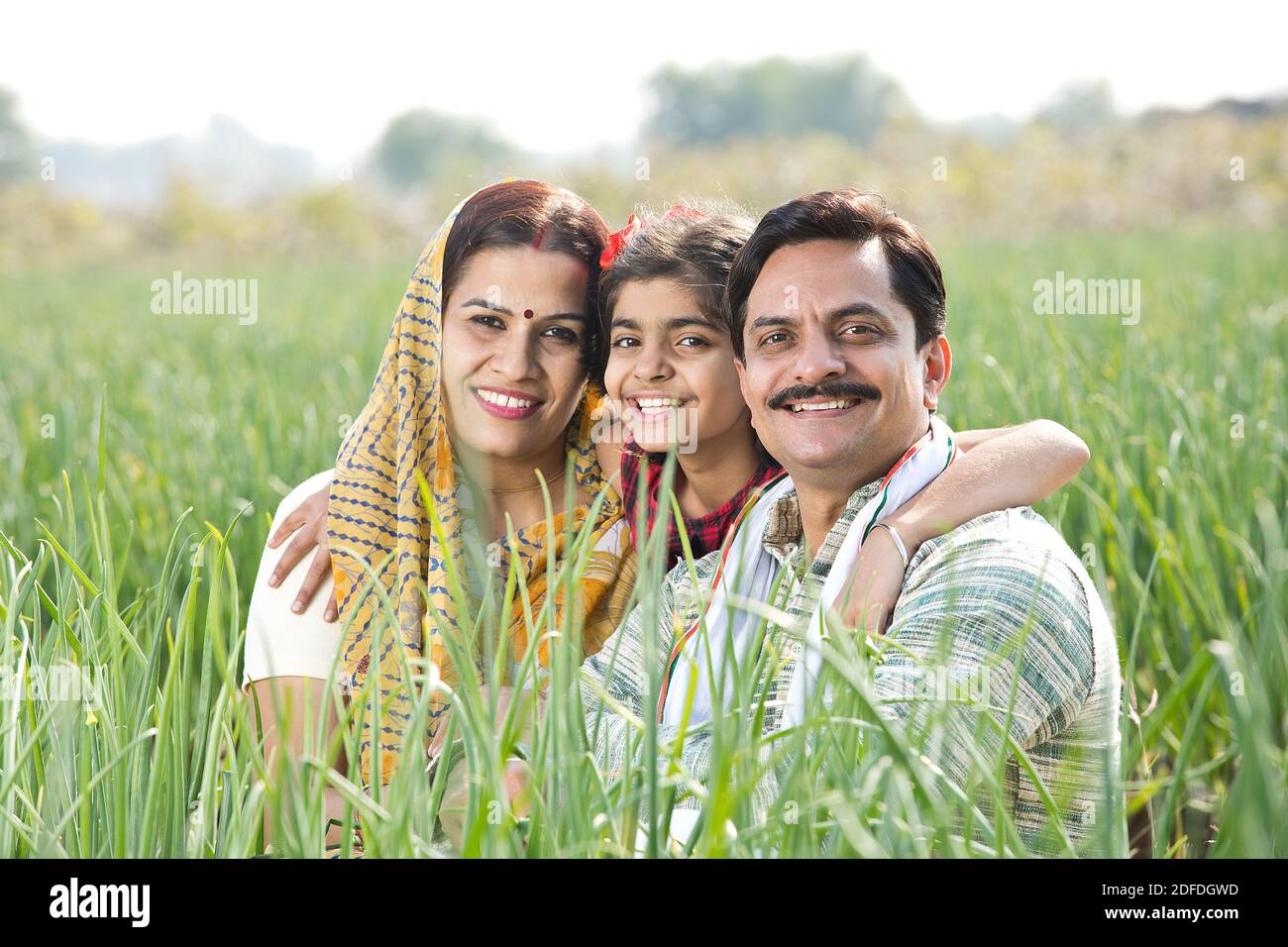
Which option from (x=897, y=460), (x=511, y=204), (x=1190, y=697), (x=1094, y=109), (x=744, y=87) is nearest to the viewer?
(x=897, y=460)

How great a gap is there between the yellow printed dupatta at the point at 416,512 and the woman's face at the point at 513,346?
0.14 ft

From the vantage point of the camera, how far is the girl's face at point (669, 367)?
6.04ft

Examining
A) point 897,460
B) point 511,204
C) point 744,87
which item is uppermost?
point 744,87

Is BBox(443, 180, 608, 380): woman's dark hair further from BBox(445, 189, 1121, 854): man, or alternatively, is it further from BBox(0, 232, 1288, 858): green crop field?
BBox(0, 232, 1288, 858): green crop field

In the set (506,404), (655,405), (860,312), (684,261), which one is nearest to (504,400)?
(506,404)

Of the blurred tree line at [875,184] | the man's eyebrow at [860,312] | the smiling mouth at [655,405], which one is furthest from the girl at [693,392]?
the blurred tree line at [875,184]

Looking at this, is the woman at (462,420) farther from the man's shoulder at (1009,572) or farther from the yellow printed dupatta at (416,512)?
the man's shoulder at (1009,572)

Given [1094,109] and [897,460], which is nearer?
[897,460]

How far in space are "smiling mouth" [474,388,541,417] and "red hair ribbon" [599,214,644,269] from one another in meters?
0.26

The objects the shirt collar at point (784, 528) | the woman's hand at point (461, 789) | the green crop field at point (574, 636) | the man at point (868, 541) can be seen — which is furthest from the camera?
the shirt collar at point (784, 528)

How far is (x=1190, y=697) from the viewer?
2166 millimetres
